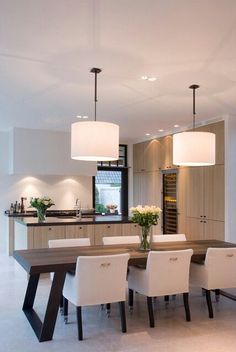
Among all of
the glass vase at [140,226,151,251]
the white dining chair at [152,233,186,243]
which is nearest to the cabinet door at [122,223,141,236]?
the white dining chair at [152,233,186,243]

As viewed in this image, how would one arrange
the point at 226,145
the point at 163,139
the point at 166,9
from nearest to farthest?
1. the point at 166,9
2. the point at 226,145
3. the point at 163,139

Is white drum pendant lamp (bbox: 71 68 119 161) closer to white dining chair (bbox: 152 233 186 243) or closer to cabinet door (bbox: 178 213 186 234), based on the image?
white dining chair (bbox: 152 233 186 243)

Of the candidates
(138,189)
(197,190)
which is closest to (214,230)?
(197,190)

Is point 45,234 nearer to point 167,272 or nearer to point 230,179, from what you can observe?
point 167,272

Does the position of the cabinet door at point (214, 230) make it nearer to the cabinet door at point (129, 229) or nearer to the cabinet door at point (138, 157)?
the cabinet door at point (129, 229)

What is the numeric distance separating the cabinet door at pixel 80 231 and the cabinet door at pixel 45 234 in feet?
0.39

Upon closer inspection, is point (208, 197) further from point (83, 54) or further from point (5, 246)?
point (5, 246)

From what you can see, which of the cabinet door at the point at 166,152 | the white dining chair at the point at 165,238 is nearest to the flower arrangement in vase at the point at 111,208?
the cabinet door at the point at 166,152

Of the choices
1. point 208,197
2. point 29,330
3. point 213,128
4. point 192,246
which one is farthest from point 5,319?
point 213,128

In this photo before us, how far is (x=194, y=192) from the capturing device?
7.25 meters

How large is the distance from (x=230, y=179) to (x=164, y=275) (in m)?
3.19

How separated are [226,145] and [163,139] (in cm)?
223

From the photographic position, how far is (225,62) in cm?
379

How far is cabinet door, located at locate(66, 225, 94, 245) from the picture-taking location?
19.5 feet
